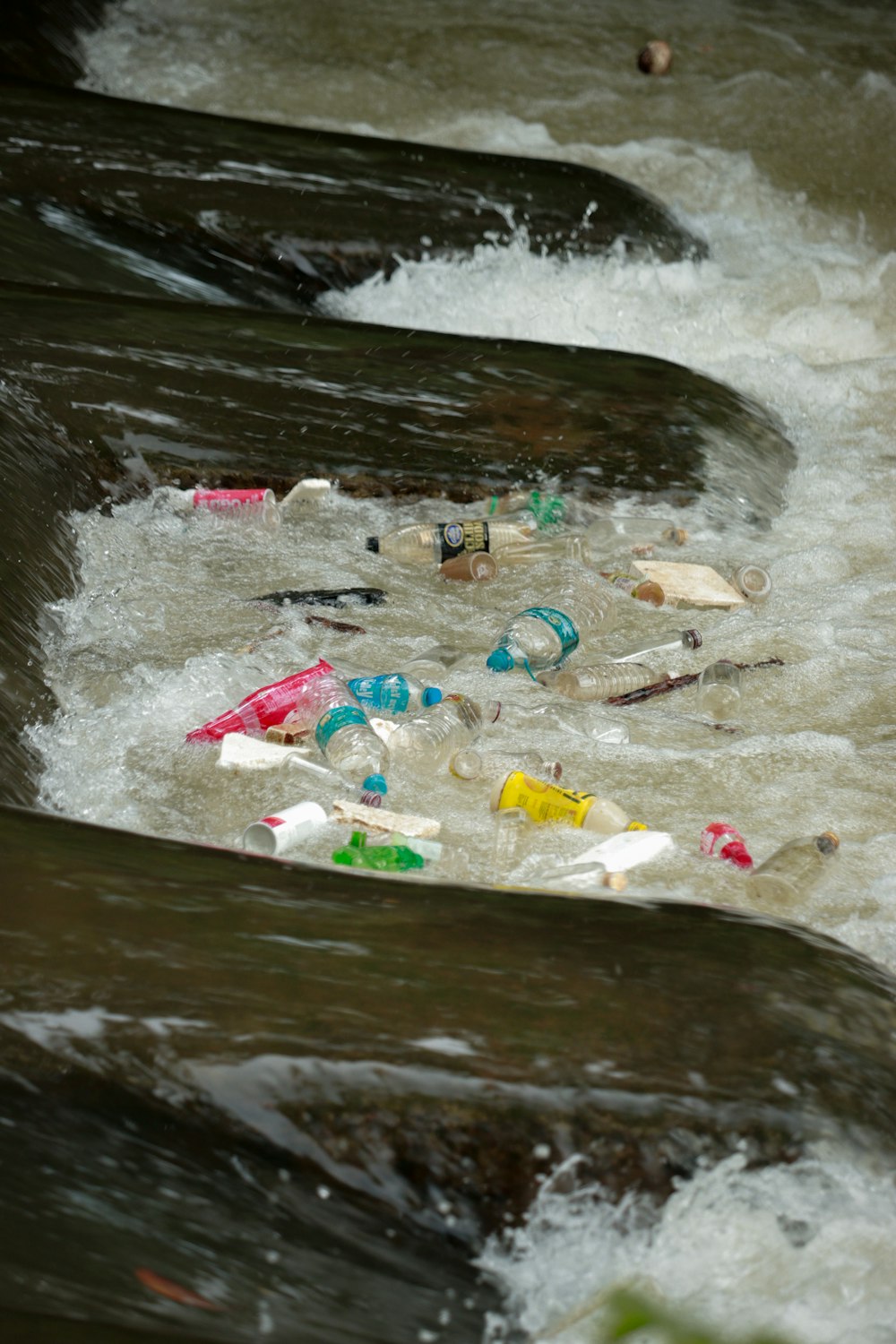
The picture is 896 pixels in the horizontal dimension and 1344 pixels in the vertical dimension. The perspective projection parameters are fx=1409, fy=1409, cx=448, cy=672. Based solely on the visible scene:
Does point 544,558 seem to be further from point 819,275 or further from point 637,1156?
point 819,275

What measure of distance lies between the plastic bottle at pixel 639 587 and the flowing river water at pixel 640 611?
6 centimetres

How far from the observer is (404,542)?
149 inches

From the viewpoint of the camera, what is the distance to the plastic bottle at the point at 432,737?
276cm

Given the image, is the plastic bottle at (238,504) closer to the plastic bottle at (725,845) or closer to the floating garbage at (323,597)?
the floating garbage at (323,597)

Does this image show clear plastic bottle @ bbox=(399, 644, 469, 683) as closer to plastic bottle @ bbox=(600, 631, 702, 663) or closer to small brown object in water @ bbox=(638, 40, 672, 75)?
plastic bottle @ bbox=(600, 631, 702, 663)

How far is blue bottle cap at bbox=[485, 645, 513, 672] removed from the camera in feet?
10.4

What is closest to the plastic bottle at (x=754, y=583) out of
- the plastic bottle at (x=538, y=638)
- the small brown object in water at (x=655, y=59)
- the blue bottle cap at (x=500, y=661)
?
the plastic bottle at (x=538, y=638)

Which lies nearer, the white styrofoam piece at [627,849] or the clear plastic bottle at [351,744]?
the white styrofoam piece at [627,849]

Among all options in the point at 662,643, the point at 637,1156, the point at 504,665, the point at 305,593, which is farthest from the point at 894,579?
the point at 637,1156

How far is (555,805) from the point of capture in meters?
2.55

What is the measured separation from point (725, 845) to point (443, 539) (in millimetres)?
1505

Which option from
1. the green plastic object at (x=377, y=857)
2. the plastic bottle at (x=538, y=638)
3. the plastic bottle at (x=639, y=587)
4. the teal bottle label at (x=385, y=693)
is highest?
the plastic bottle at (x=639, y=587)

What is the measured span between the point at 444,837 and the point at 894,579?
1.77 metres

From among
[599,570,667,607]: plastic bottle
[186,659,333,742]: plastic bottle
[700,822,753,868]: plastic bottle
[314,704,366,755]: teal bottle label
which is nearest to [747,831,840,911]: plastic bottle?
[700,822,753,868]: plastic bottle
